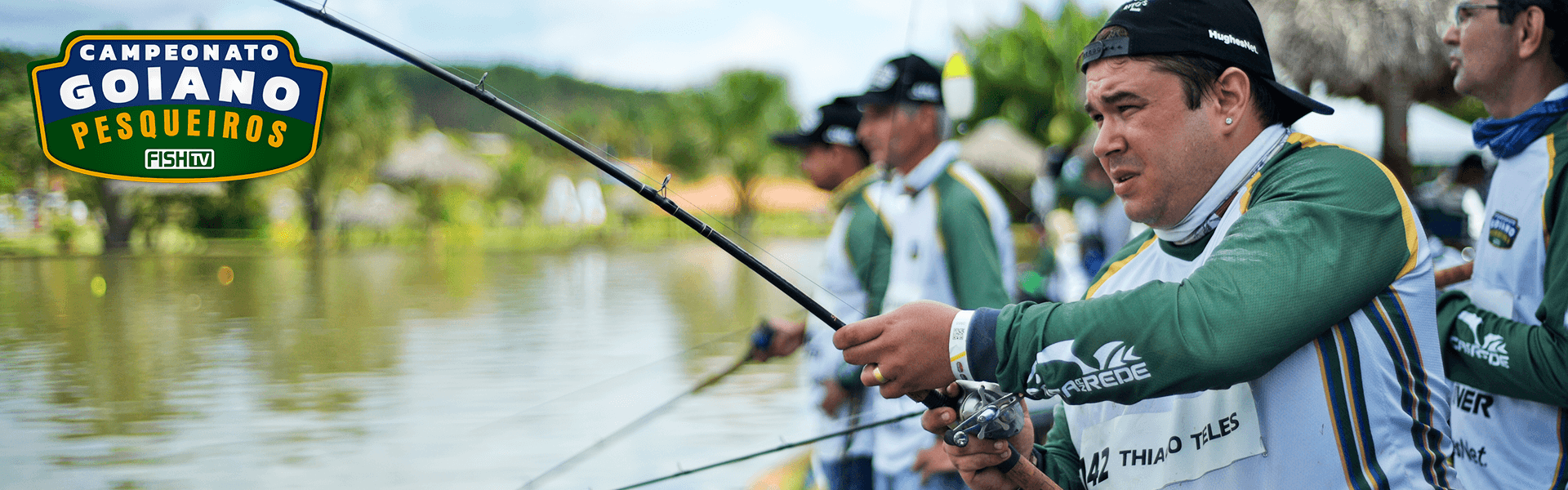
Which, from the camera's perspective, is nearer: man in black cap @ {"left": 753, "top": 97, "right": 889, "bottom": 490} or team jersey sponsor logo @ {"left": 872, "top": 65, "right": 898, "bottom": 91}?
man in black cap @ {"left": 753, "top": 97, "right": 889, "bottom": 490}

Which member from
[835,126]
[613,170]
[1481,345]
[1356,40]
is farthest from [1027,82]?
[613,170]

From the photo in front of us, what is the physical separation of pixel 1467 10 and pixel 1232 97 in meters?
1.23

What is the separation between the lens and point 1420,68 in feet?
27.3

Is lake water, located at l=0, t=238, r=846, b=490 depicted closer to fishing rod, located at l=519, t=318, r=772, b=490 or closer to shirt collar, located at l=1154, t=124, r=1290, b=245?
fishing rod, located at l=519, t=318, r=772, b=490

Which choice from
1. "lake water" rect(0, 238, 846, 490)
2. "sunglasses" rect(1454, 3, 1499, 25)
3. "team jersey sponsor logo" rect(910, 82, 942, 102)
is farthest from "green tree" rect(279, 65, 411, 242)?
"sunglasses" rect(1454, 3, 1499, 25)

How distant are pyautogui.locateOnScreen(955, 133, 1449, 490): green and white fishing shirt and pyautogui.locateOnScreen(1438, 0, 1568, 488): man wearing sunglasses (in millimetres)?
804

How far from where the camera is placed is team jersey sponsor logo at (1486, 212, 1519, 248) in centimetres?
202

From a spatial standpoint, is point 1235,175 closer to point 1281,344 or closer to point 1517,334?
point 1281,344

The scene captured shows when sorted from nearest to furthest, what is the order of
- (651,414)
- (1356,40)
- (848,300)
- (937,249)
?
1. (651,414)
2. (937,249)
3. (848,300)
4. (1356,40)

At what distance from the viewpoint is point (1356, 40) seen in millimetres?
8141

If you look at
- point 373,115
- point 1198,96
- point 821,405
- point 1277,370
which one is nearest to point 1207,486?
point 1277,370

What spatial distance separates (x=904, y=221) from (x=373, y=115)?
1564 mm

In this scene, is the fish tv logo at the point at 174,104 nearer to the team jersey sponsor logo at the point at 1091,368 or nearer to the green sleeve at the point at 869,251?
the team jersey sponsor logo at the point at 1091,368

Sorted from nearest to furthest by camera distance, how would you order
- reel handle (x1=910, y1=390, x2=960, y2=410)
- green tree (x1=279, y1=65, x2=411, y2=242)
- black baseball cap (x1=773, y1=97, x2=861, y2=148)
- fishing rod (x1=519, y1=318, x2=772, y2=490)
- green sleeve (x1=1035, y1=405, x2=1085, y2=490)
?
reel handle (x1=910, y1=390, x2=960, y2=410), green sleeve (x1=1035, y1=405, x2=1085, y2=490), green tree (x1=279, y1=65, x2=411, y2=242), fishing rod (x1=519, y1=318, x2=772, y2=490), black baseball cap (x1=773, y1=97, x2=861, y2=148)
